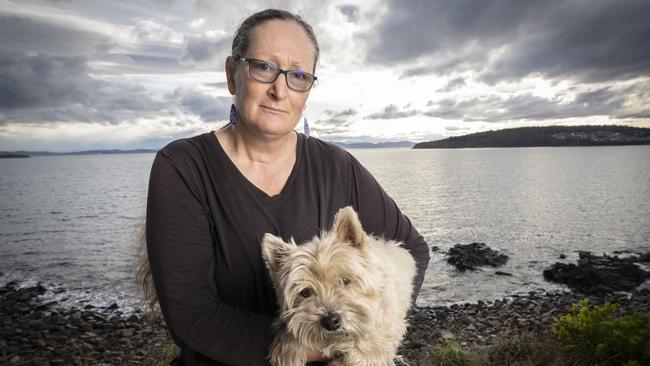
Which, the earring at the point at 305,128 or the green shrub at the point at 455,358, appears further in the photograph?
the green shrub at the point at 455,358

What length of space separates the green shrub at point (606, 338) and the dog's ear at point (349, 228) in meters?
4.75

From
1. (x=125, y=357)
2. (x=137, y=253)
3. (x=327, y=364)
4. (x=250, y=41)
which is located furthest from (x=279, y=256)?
(x=125, y=357)

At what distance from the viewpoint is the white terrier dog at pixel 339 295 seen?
2.74 m

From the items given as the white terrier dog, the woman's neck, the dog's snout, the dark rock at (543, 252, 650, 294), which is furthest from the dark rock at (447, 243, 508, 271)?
the woman's neck

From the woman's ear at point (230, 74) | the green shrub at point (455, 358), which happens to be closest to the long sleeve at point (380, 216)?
the woman's ear at point (230, 74)

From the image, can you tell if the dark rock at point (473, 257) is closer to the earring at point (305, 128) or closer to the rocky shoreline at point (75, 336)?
the rocky shoreline at point (75, 336)

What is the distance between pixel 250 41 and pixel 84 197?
6883 cm

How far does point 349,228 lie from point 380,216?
663mm

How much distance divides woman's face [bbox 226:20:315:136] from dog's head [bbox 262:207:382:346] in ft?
2.68

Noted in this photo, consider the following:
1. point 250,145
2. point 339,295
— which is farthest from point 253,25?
point 339,295

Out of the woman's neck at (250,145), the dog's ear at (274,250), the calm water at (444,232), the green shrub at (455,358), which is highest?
the woman's neck at (250,145)

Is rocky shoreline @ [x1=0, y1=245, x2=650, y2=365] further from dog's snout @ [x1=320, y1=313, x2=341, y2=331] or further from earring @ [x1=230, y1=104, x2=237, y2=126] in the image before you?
earring @ [x1=230, y1=104, x2=237, y2=126]

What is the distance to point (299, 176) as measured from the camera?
310 centimetres

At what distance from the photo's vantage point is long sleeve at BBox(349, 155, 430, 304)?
339 cm
